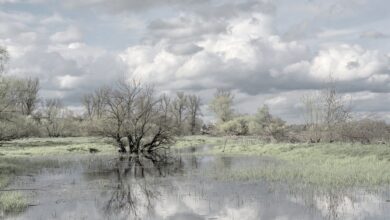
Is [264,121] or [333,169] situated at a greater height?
[264,121]

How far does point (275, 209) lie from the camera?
1916 cm

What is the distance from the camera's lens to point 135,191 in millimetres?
26094

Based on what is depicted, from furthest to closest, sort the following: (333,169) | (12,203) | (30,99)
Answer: (30,99) < (333,169) < (12,203)

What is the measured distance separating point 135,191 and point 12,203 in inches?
276

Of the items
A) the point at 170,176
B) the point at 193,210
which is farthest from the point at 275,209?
the point at 170,176

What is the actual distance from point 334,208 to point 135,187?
477 inches

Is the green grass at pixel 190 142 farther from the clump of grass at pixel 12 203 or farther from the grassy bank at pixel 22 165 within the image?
the clump of grass at pixel 12 203

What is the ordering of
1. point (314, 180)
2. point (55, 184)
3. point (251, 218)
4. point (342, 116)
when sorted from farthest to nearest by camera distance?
point (342, 116) < point (55, 184) < point (314, 180) < point (251, 218)

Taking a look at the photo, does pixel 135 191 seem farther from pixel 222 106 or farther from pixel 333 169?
pixel 222 106

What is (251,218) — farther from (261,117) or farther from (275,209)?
(261,117)

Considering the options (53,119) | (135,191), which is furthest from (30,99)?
(135,191)

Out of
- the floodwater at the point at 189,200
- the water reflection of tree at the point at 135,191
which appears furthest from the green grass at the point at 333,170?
the water reflection of tree at the point at 135,191

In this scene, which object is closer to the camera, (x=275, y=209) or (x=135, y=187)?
(x=275, y=209)

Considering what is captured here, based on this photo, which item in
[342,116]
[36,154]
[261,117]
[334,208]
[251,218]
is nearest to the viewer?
[251,218]
